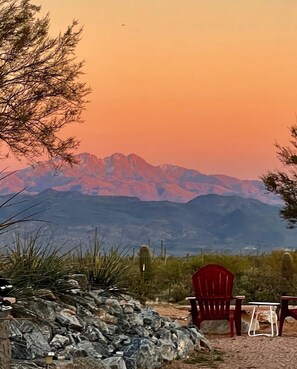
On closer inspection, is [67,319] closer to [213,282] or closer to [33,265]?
[33,265]

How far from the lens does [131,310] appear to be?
930 cm

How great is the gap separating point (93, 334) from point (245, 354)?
2.15 m

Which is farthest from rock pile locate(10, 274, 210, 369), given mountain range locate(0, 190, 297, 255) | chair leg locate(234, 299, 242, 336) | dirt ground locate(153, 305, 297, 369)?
mountain range locate(0, 190, 297, 255)

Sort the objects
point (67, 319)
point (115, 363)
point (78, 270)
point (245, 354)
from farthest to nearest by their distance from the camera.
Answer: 1. point (78, 270)
2. point (245, 354)
3. point (67, 319)
4. point (115, 363)

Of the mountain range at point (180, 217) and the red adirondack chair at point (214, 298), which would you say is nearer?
the red adirondack chair at point (214, 298)

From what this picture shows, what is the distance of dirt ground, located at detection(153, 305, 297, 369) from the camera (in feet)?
28.5

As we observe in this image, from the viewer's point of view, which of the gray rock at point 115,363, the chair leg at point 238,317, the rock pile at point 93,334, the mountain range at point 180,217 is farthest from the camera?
the mountain range at point 180,217

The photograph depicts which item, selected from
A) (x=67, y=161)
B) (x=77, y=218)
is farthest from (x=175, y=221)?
(x=67, y=161)

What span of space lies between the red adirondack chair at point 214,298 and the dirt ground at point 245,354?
0.30m

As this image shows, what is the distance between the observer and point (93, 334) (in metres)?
8.24

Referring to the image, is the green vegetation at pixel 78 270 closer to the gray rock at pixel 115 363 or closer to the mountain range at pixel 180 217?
the gray rock at pixel 115 363

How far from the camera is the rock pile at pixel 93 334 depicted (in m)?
7.31

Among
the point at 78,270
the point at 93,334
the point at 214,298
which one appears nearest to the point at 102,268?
the point at 78,270

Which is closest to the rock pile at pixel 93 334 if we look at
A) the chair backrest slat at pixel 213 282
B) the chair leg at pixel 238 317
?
the chair leg at pixel 238 317
